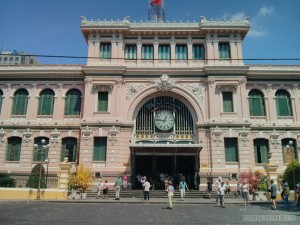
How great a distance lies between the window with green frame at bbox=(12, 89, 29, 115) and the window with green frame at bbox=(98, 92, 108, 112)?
8980mm

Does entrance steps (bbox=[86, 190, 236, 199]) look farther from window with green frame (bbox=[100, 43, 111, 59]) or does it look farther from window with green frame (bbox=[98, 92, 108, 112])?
window with green frame (bbox=[100, 43, 111, 59])

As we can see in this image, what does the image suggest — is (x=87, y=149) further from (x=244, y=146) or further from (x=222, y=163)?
(x=244, y=146)

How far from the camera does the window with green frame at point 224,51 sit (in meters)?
32.1

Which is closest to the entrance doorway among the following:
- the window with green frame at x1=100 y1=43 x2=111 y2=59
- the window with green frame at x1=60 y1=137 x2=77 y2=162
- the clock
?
the clock

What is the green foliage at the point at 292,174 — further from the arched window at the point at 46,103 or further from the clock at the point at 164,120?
the arched window at the point at 46,103

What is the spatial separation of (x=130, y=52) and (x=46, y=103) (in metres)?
11.5

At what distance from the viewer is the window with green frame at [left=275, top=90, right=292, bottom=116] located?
105 ft

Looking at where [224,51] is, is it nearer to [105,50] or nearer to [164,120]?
[164,120]

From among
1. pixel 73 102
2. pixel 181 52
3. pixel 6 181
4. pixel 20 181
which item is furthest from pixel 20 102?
pixel 181 52

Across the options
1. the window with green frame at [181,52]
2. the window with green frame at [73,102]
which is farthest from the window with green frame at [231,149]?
the window with green frame at [73,102]

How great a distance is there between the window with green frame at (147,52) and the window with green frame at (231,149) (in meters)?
12.8

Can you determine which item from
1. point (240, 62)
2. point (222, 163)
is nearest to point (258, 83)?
point (240, 62)

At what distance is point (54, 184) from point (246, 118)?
20.8 meters

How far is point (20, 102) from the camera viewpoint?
32844 mm
